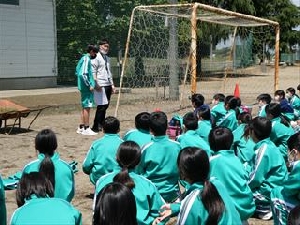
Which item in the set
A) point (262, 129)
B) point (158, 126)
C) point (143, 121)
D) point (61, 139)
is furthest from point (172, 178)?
point (61, 139)

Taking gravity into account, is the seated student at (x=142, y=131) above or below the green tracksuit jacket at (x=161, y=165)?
above

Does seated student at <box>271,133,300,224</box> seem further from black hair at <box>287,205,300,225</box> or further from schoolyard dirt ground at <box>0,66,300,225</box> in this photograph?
black hair at <box>287,205,300,225</box>

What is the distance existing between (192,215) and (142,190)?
2.10 feet

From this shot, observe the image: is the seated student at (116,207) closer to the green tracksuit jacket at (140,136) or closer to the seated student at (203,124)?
the green tracksuit jacket at (140,136)

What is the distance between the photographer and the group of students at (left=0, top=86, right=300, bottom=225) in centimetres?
232

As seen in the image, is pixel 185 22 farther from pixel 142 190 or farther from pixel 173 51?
pixel 142 190

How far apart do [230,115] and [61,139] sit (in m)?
3.08

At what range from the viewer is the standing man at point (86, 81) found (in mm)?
8109

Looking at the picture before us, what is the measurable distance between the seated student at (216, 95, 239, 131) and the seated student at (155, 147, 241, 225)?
3.68 meters

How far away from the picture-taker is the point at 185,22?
16.5 m

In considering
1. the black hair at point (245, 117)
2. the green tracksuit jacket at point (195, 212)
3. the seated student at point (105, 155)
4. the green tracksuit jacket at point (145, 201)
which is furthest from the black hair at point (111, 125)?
the black hair at point (245, 117)

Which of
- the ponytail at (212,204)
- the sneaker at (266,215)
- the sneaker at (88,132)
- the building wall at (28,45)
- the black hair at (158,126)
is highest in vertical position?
the building wall at (28,45)

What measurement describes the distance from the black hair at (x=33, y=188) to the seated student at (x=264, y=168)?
2.30 m

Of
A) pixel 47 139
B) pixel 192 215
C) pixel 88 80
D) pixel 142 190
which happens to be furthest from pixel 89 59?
pixel 192 215
